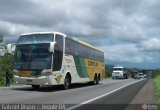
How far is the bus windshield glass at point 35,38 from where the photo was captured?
26366 millimetres

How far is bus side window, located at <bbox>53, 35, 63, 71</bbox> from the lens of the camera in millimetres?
26125

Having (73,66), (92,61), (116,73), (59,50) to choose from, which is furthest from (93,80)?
(116,73)

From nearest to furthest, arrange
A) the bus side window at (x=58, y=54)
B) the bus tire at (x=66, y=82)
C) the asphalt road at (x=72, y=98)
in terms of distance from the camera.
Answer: the asphalt road at (x=72, y=98), the bus side window at (x=58, y=54), the bus tire at (x=66, y=82)

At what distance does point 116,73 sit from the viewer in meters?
79.8

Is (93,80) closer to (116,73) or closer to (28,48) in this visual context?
(28,48)

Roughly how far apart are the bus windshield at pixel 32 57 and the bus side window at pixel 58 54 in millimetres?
561

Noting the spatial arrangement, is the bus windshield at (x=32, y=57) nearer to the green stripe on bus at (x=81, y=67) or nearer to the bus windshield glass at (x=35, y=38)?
the bus windshield glass at (x=35, y=38)

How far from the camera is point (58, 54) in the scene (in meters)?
26.6

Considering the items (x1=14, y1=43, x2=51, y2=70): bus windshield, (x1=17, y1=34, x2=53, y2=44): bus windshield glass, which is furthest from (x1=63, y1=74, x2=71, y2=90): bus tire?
(x1=17, y1=34, x2=53, y2=44): bus windshield glass

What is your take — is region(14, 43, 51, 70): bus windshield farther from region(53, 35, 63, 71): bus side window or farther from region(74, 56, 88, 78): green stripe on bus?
region(74, 56, 88, 78): green stripe on bus

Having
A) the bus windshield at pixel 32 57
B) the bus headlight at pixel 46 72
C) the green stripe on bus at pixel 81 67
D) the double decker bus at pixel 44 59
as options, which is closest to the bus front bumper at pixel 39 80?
the double decker bus at pixel 44 59

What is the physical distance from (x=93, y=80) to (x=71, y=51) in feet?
29.1

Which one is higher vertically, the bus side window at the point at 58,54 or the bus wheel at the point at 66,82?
the bus side window at the point at 58,54

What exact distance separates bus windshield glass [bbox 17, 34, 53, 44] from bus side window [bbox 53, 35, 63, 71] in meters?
0.54
